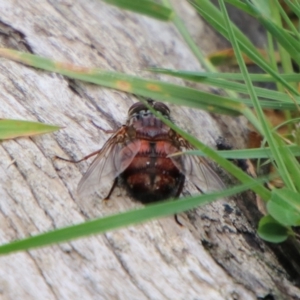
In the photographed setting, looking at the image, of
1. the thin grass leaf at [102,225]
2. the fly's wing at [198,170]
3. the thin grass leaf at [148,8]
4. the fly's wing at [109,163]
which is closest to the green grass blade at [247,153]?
the fly's wing at [198,170]

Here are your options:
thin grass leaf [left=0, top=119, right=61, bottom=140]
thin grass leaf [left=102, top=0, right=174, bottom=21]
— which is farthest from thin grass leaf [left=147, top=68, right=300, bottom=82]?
thin grass leaf [left=0, top=119, right=61, bottom=140]

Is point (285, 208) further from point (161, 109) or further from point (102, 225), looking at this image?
point (161, 109)

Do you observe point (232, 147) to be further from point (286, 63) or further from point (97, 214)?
point (97, 214)

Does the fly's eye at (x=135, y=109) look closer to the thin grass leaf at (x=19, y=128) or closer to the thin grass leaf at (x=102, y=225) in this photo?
the thin grass leaf at (x=19, y=128)

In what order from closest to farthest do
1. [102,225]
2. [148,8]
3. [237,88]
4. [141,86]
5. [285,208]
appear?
A: [102,225] → [285,208] → [237,88] → [141,86] → [148,8]

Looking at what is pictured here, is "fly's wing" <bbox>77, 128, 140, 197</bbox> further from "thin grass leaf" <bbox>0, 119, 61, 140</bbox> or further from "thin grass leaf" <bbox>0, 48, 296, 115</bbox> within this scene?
"thin grass leaf" <bbox>0, 48, 296, 115</bbox>

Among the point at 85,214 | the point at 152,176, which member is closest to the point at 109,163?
the point at 152,176
